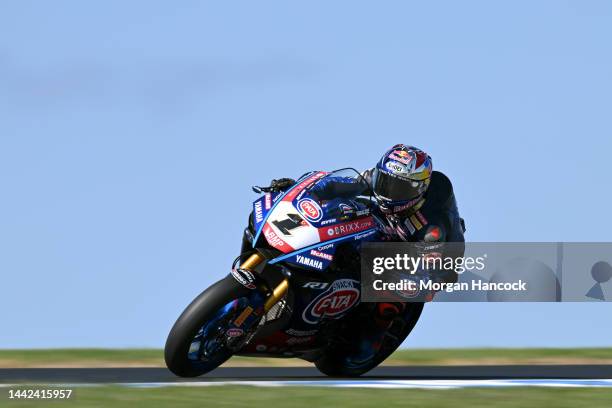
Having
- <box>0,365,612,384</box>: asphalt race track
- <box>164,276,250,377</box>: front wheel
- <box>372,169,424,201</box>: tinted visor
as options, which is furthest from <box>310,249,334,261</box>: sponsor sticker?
<box>0,365,612,384</box>: asphalt race track

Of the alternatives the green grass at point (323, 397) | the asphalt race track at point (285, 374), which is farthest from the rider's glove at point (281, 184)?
the green grass at point (323, 397)

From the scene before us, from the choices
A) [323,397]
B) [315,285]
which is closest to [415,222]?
[315,285]

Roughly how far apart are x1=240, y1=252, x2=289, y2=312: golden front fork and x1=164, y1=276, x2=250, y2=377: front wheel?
0.70ft

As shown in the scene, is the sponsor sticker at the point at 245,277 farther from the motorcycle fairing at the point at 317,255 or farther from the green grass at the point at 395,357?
the green grass at the point at 395,357

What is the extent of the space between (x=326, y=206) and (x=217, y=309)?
1.20 meters

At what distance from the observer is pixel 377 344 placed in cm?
932

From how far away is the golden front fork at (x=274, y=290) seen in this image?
8.50m

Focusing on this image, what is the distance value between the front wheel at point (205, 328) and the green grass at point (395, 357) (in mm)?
2719

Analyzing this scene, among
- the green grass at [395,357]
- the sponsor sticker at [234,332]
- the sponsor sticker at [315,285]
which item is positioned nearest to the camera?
the sponsor sticker at [234,332]

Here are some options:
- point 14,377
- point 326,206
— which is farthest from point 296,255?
point 14,377

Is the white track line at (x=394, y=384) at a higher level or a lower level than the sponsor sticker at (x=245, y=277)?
lower

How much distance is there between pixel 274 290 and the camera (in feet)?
27.9

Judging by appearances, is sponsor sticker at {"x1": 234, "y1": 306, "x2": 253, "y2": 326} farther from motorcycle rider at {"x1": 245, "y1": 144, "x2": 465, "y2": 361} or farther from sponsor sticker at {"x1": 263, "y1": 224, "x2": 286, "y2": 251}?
motorcycle rider at {"x1": 245, "y1": 144, "x2": 465, "y2": 361}

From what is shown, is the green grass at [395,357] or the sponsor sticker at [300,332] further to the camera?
the green grass at [395,357]
